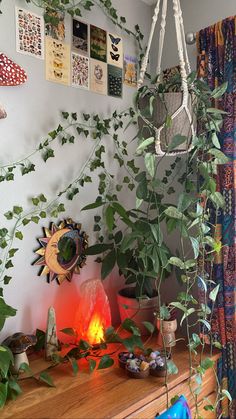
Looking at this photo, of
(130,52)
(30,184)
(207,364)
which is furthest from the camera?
(130,52)

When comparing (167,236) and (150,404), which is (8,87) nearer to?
(167,236)

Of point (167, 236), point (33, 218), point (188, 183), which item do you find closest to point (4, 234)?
point (33, 218)

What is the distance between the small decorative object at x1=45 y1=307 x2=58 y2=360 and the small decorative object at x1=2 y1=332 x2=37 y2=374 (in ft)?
0.24

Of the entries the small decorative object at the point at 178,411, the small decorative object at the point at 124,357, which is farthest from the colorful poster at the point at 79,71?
the small decorative object at the point at 178,411

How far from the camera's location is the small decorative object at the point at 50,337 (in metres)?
1.43

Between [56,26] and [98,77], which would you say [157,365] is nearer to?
[98,77]

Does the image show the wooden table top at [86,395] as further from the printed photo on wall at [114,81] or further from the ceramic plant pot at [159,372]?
the printed photo on wall at [114,81]

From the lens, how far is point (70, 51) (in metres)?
1.57

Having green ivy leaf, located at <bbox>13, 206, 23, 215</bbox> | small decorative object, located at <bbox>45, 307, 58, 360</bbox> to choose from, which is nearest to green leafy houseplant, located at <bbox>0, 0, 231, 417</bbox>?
green ivy leaf, located at <bbox>13, 206, 23, 215</bbox>

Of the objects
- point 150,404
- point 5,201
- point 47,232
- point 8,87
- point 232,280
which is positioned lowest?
point 150,404

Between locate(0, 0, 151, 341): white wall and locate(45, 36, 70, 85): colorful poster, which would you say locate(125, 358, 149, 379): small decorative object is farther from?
locate(45, 36, 70, 85): colorful poster

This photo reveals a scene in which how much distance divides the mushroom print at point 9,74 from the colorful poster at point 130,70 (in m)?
0.67

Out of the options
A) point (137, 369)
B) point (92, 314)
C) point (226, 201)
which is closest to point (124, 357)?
point (137, 369)

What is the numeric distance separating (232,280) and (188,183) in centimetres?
46
